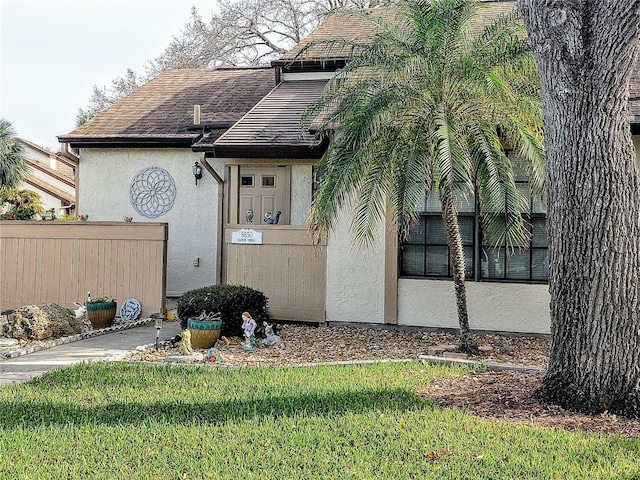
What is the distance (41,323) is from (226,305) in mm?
2547

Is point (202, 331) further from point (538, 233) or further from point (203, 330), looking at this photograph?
point (538, 233)

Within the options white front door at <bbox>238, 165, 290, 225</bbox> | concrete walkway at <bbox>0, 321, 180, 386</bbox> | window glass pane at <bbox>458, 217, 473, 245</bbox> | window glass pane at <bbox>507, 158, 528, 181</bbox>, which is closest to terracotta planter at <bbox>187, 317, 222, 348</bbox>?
concrete walkway at <bbox>0, 321, 180, 386</bbox>

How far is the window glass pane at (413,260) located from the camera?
9.73m

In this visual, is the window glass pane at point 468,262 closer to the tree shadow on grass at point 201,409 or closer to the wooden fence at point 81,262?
the tree shadow on grass at point 201,409

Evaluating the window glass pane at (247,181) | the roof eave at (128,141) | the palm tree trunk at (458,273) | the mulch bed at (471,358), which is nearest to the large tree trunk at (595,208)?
the mulch bed at (471,358)

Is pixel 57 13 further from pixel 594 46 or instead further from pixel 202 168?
pixel 594 46

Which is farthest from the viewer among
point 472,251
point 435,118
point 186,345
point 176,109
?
point 176,109

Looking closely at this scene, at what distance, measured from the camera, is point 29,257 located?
1148 cm

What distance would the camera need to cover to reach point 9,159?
18.9 m

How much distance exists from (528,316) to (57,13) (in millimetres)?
7709

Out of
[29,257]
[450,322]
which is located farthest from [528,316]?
[29,257]

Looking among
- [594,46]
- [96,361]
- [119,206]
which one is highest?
[594,46]

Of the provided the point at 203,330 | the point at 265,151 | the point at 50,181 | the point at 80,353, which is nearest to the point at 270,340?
the point at 203,330

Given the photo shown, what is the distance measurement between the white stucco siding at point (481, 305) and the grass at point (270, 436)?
11.2 ft
